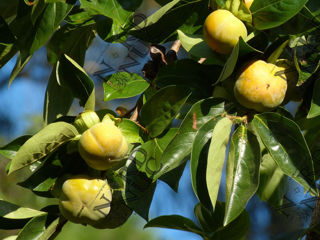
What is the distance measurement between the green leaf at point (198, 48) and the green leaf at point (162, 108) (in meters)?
0.10

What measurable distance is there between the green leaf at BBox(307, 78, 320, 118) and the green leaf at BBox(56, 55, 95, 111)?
39 centimetres

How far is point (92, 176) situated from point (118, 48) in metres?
0.37

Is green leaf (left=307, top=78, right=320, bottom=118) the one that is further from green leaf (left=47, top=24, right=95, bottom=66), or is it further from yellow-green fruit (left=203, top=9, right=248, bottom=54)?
green leaf (left=47, top=24, right=95, bottom=66)

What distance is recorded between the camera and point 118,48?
1235 mm

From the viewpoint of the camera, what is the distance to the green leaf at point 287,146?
878 millimetres

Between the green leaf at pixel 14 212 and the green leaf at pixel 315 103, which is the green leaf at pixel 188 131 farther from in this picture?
the green leaf at pixel 14 212

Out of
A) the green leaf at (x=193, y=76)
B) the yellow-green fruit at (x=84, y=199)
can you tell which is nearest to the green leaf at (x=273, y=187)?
the green leaf at (x=193, y=76)

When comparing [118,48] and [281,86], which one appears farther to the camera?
[118,48]

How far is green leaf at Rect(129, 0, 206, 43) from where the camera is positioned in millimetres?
1067

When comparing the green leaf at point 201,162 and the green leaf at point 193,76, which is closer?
the green leaf at point 201,162

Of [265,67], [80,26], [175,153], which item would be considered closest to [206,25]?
[265,67]

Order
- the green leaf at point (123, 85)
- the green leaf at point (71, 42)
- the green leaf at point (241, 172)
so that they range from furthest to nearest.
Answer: the green leaf at point (71, 42) → the green leaf at point (123, 85) → the green leaf at point (241, 172)

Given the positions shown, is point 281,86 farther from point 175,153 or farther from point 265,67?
point 175,153

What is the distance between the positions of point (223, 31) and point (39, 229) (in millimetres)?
507
